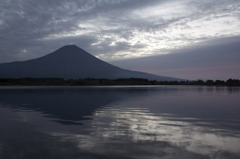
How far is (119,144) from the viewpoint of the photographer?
755 cm

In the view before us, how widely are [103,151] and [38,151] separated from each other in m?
1.99

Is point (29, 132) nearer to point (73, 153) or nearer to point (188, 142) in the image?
point (73, 153)

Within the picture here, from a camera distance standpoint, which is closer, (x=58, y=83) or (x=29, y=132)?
(x=29, y=132)

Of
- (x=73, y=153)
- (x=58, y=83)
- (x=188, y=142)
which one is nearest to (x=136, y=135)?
(x=188, y=142)

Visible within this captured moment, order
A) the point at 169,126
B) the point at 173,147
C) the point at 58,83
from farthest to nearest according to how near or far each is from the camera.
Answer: the point at 58,83 → the point at 169,126 → the point at 173,147

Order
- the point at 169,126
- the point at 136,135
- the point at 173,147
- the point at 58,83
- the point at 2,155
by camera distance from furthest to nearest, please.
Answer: the point at 58,83
the point at 169,126
the point at 136,135
the point at 173,147
the point at 2,155

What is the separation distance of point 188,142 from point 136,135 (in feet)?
6.65

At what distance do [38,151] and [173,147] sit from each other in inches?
167

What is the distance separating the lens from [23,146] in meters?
7.32

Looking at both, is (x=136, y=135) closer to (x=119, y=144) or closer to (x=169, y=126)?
(x=119, y=144)

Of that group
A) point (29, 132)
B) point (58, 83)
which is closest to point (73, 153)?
point (29, 132)

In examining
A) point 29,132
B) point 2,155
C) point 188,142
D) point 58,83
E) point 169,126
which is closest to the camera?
point 2,155

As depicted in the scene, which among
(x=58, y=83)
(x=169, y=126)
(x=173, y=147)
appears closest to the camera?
(x=173, y=147)

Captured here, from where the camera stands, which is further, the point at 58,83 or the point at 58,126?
the point at 58,83
